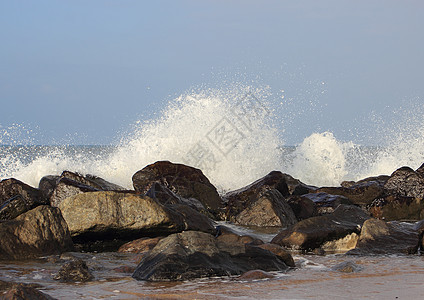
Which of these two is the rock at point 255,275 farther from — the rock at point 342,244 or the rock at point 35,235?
the rock at point 35,235

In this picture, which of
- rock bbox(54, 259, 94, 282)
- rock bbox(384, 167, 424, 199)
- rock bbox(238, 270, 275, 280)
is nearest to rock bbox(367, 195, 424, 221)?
rock bbox(384, 167, 424, 199)

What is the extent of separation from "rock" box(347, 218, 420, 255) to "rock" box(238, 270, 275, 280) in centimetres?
180

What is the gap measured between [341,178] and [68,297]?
14975mm

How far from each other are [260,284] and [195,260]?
664 mm

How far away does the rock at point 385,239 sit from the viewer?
6.35m

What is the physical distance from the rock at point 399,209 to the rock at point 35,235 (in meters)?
5.99

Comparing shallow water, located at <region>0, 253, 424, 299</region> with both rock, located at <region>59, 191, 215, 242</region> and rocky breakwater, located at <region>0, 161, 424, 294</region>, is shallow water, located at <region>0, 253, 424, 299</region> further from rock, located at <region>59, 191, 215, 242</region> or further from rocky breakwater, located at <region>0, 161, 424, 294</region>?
rock, located at <region>59, 191, 215, 242</region>

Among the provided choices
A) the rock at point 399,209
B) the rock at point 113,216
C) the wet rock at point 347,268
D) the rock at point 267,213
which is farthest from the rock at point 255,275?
the rock at point 399,209

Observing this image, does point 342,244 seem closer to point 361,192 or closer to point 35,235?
point 35,235

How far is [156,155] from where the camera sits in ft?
53.1

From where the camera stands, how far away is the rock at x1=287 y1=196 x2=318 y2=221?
9523mm

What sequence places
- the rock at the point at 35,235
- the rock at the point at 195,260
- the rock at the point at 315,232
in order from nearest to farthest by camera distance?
the rock at the point at 195,260
the rock at the point at 35,235
the rock at the point at 315,232

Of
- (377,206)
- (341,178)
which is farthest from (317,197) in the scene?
(341,178)

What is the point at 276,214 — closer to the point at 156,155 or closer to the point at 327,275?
the point at 327,275
